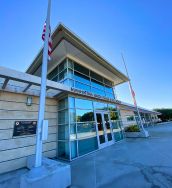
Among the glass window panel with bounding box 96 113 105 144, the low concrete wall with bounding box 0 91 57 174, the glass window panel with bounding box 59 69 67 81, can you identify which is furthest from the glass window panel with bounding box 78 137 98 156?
the glass window panel with bounding box 59 69 67 81

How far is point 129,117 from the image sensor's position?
1452cm

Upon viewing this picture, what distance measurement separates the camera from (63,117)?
677 centimetres

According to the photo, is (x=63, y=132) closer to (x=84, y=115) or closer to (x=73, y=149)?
(x=73, y=149)

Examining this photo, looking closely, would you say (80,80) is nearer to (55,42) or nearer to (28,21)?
(55,42)

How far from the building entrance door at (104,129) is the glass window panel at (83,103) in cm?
86

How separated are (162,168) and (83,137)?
13.3 ft

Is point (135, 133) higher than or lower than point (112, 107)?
lower

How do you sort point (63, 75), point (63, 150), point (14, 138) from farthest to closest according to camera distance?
1. point (63, 75)
2. point (63, 150)
3. point (14, 138)

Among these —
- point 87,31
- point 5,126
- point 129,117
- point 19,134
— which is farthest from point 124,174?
point 129,117

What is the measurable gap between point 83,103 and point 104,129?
2.83m

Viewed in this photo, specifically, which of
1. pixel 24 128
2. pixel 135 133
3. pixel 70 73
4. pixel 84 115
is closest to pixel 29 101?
pixel 24 128

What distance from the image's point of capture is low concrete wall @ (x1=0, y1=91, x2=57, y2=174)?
4785mm

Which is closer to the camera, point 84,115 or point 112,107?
point 84,115

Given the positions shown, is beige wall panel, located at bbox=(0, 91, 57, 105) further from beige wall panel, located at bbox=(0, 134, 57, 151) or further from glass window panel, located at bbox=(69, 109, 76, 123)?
glass window panel, located at bbox=(69, 109, 76, 123)
